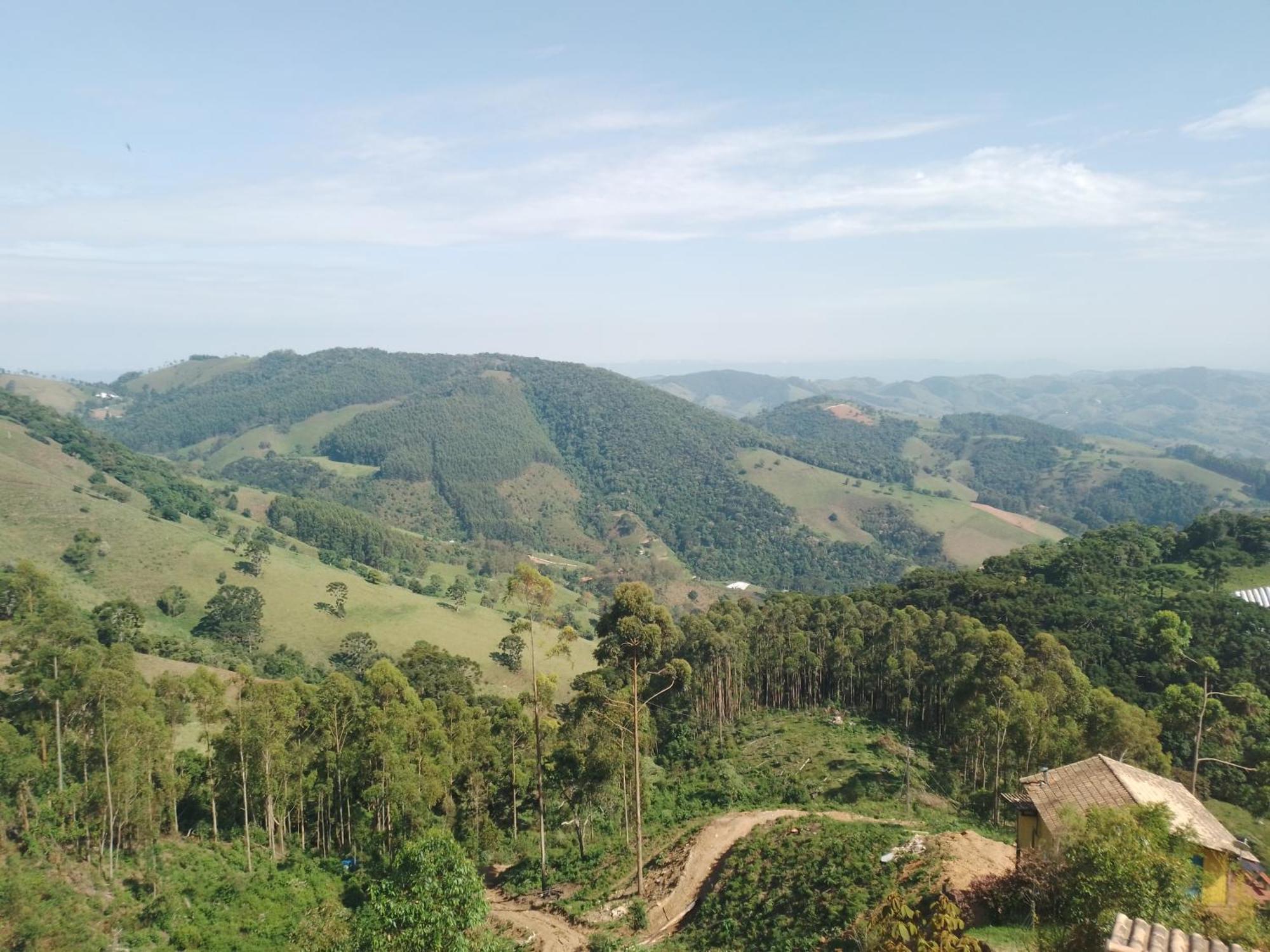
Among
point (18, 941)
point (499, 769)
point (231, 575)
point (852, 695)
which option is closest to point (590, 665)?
point (852, 695)

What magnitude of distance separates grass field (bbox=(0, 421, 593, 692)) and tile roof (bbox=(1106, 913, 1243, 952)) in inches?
2962

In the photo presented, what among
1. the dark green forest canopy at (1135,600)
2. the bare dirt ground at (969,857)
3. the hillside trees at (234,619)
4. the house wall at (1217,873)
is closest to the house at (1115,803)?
the house wall at (1217,873)

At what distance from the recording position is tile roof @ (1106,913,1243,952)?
9.43m

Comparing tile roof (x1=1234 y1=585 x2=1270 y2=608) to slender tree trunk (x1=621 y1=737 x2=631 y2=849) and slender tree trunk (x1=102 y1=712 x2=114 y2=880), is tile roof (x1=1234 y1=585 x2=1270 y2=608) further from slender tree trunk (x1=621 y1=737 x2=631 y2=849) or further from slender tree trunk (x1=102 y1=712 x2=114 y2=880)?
slender tree trunk (x1=102 y1=712 x2=114 y2=880)

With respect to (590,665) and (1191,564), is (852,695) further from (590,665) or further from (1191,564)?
(1191,564)

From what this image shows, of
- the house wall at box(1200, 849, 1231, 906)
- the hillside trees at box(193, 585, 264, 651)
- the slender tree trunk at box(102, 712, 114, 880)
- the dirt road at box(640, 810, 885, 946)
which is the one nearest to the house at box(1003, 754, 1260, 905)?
the house wall at box(1200, 849, 1231, 906)

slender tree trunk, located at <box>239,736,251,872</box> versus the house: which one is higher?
the house

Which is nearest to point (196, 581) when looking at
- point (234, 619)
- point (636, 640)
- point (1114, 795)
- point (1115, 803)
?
point (234, 619)

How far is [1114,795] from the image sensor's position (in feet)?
66.8

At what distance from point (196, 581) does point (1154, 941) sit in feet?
343

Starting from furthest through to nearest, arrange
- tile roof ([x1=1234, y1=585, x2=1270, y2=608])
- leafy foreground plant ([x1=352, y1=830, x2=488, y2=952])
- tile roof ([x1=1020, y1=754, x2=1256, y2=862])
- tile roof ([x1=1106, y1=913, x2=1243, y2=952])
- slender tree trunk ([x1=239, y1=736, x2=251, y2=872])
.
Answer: tile roof ([x1=1234, y1=585, x2=1270, y2=608]) → slender tree trunk ([x1=239, y1=736, x2=251, y2=872]) → tile roof ([x1=1020, y1=754, x2=1256, y2=862]) → leafy foreground plant ([x1=352, y1=830, x2=488, y2=952]) → tile roof ([x1=1106, y1=913, x2=1243, y2=952])

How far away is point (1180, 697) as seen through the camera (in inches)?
1474

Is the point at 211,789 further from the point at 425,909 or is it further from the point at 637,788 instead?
the point at 425,909

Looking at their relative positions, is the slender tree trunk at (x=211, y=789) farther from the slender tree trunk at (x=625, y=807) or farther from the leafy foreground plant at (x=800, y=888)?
the leafy foreground plant at (x=800, y=888)
